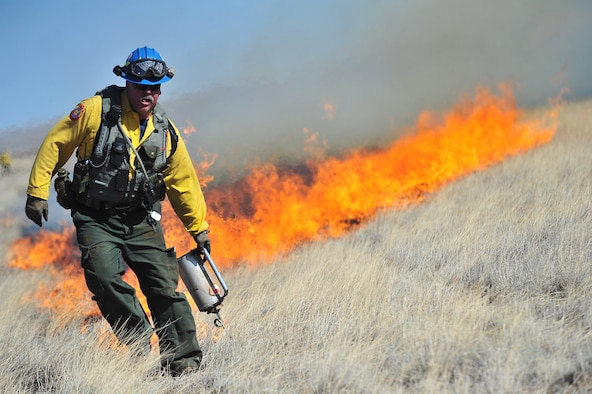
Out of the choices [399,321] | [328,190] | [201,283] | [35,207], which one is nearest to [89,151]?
[35,207]

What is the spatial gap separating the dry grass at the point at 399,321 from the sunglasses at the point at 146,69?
1.78 metres

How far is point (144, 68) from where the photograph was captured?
3.90 meters

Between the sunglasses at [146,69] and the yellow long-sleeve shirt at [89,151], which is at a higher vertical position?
the sunglasses at [146,69]

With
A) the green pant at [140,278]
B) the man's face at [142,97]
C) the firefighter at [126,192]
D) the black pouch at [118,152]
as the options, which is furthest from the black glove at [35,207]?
the man's face at [142,97]

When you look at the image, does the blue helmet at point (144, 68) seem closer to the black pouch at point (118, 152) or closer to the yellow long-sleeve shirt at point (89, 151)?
the yellow long-sleeve shirt at point (89, 151)

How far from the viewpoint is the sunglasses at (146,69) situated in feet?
12.8

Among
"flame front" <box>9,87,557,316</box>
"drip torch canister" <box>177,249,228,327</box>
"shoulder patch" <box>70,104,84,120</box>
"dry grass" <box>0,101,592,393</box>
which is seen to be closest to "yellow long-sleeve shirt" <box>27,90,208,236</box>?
"shoulder patch" <box>70,104,84,120</box>

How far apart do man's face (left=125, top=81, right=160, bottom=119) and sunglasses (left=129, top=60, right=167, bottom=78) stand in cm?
7

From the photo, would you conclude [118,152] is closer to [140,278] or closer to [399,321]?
[140,278]

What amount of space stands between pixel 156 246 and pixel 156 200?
322mm

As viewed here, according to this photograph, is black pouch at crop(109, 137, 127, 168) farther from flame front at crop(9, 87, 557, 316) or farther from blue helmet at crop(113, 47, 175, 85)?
flame front at crop(9, 87, 557, 316)

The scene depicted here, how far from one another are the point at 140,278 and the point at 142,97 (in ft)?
4.08

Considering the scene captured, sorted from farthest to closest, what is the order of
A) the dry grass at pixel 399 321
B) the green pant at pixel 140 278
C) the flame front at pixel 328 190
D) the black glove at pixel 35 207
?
1. the flame front at pixel 328 190
2. the green pant at pixel 140 278
3. the black glove at pixel 35 207
4. the dry grass at pixel 399 321

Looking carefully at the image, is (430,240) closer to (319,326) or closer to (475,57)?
(319,326)
